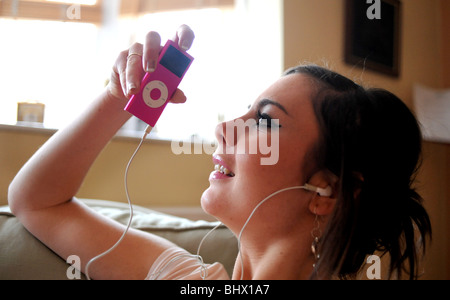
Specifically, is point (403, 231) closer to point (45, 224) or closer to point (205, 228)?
point (205, 228)

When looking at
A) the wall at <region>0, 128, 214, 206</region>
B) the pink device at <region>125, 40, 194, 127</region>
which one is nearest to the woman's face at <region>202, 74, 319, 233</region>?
the pink device at <region>125, 40, 194, 127</region>

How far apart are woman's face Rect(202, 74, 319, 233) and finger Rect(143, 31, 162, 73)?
217mm

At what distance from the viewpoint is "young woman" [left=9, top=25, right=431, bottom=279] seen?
0.71 meters

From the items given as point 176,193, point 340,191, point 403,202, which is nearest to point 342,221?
point 340,191

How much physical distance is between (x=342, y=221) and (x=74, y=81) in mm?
1393

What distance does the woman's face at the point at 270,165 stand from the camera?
2.35 ft

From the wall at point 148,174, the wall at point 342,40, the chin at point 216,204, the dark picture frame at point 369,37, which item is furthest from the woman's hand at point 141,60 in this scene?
the dark picture frame at point 369,37

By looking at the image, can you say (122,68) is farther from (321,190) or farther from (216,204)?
(321,190)

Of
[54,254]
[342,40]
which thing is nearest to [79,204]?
[54,254]

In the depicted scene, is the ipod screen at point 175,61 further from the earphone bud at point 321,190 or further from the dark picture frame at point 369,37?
the dark picture frame at point 369,37

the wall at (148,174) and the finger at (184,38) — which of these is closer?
the finger at (184,38)

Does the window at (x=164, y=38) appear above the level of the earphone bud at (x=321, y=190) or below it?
above

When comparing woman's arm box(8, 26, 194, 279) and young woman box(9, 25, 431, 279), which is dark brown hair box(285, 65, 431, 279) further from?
woman's arm box(8, 26, 194, 279)

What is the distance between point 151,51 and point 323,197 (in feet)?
1.52
